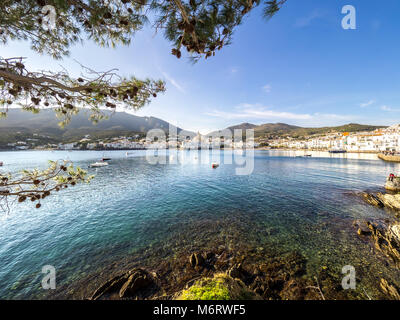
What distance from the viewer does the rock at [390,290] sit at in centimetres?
505

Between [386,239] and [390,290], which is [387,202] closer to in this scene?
[386,239]

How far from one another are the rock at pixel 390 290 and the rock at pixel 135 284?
928cm

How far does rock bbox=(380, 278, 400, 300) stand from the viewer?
5.05 meters

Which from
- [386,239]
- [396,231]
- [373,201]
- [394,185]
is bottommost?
[386,239]

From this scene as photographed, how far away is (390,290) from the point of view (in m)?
5.18

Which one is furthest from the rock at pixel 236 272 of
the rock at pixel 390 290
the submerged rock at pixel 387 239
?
the submerged rock at pixel 387 239

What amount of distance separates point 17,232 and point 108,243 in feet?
26.9

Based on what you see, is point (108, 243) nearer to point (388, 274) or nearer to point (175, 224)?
point (175, 224)

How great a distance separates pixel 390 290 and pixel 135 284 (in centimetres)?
990

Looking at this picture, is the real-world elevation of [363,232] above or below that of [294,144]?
below

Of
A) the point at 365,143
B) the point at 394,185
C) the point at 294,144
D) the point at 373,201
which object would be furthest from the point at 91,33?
the point at 294,144

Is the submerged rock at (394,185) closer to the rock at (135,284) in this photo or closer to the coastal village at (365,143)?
the rock at (135,284)

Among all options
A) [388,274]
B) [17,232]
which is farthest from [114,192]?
[388,274]

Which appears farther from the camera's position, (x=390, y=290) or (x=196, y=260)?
(x=196, y=260)
